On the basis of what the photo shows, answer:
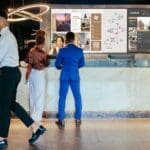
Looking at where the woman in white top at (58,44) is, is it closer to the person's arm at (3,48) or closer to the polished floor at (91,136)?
the polished floor at (91,136)

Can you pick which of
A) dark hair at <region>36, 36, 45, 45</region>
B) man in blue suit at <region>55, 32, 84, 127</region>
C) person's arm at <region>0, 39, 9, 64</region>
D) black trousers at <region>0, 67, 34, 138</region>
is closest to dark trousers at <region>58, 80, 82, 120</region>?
man in blue suit at <region>55, 32, 84, 127</region>

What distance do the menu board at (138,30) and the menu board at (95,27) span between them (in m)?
0.16

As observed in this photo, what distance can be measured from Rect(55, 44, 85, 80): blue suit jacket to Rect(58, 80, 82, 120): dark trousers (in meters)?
0.11

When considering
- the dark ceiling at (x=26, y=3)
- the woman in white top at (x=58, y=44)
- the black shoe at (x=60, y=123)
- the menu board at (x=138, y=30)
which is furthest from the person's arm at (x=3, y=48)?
the dark ceiling at (x=26, y=3)

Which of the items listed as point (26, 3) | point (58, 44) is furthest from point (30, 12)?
point (58, 44)

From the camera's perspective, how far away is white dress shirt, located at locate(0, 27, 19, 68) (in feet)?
26.1

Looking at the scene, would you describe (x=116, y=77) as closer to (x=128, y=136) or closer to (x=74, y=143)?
(x=128, y=136)

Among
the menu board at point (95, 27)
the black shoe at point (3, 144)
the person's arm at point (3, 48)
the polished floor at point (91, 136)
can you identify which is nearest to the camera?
the person's arm at point (3, 48)

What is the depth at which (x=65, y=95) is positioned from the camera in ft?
35.1

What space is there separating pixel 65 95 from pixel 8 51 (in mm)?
2907

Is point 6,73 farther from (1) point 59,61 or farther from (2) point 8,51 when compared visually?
(1) point 59,61

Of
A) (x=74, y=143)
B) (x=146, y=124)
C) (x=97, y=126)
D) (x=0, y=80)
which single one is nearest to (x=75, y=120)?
(x=97, y=126)

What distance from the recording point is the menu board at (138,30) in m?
13.8

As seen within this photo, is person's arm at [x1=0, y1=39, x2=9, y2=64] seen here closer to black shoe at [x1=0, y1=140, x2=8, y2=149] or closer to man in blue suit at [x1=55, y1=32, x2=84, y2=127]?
black shoe at [x1=0, y1=140, x2=8, y2=149]
